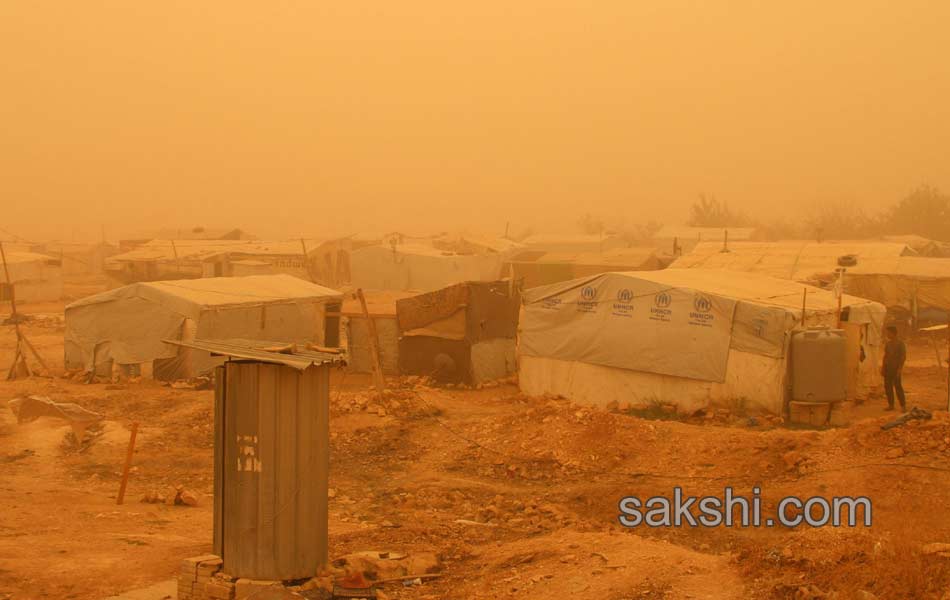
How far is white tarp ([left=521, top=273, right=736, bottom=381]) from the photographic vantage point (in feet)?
49.1

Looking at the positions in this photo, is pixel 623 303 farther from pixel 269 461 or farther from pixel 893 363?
pixel 269 461

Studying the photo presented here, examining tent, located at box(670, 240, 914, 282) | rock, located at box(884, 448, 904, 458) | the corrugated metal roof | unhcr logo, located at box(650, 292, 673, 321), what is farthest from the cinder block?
tent, located at box(670, 240, 914, 282)

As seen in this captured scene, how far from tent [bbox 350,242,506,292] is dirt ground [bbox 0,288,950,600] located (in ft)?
54.2

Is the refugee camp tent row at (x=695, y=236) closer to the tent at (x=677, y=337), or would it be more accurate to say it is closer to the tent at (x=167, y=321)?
the tent at (x=167, y=321)

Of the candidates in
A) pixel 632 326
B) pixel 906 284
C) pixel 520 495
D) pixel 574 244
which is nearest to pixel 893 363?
pixel 632 326

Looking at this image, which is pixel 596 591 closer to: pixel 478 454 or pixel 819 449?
pixel 819 449

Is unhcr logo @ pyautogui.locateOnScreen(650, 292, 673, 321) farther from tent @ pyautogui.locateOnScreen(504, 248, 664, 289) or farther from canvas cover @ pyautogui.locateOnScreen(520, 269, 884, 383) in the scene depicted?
tent @ pyautogui.locateOnScreen(504, 248, 664, 289)

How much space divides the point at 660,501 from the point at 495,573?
10.7 feet

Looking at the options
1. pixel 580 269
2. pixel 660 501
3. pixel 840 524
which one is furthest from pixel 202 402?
pixel 580 269

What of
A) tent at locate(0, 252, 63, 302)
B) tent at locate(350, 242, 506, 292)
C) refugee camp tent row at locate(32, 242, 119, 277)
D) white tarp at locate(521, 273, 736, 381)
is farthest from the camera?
refugee camp tent row at locate(32, 242, 119, 277)

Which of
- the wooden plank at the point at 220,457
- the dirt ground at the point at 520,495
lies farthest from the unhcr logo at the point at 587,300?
the wooden plank at the point at 220,457

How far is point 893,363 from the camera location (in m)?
14.9

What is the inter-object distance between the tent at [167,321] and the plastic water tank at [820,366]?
1036 centimetres

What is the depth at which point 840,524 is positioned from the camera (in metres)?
8.95
